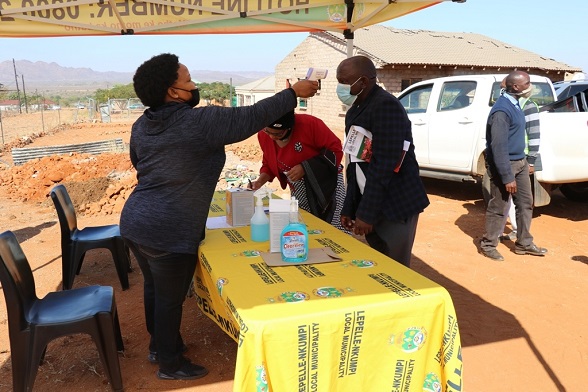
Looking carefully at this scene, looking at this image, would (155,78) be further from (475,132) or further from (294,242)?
(475,132)

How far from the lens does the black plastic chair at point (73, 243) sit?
4121 millimetres

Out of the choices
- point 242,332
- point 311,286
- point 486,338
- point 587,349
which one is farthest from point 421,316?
point 587,349

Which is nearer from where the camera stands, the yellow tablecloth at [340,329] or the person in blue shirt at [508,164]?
the yellow tablecloth at [340,329]

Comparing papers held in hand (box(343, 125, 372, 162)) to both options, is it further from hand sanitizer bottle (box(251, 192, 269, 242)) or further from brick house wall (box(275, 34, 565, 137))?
brick house wall (box(275, 34, 565, 137))

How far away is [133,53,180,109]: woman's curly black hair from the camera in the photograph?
223cm

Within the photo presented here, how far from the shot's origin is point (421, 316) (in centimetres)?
195

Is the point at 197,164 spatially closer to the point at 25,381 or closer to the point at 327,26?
the point at 25,381

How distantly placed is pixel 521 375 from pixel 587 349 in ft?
2.32

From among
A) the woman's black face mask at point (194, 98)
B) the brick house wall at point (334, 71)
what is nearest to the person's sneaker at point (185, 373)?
the woman's black face mask at point (194, 98)

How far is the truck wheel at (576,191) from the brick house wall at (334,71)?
11048 millimetres

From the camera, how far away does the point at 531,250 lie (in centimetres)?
528

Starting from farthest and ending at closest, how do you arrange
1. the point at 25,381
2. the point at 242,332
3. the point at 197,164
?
the point at 25,381
the point at 197,164
the point at 242,332

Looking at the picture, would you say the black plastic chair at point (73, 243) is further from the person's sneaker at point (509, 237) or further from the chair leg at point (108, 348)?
the person's sneaker at point (509, 237)

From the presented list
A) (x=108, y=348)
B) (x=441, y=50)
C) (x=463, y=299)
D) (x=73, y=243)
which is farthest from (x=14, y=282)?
(x=441, y=50)
